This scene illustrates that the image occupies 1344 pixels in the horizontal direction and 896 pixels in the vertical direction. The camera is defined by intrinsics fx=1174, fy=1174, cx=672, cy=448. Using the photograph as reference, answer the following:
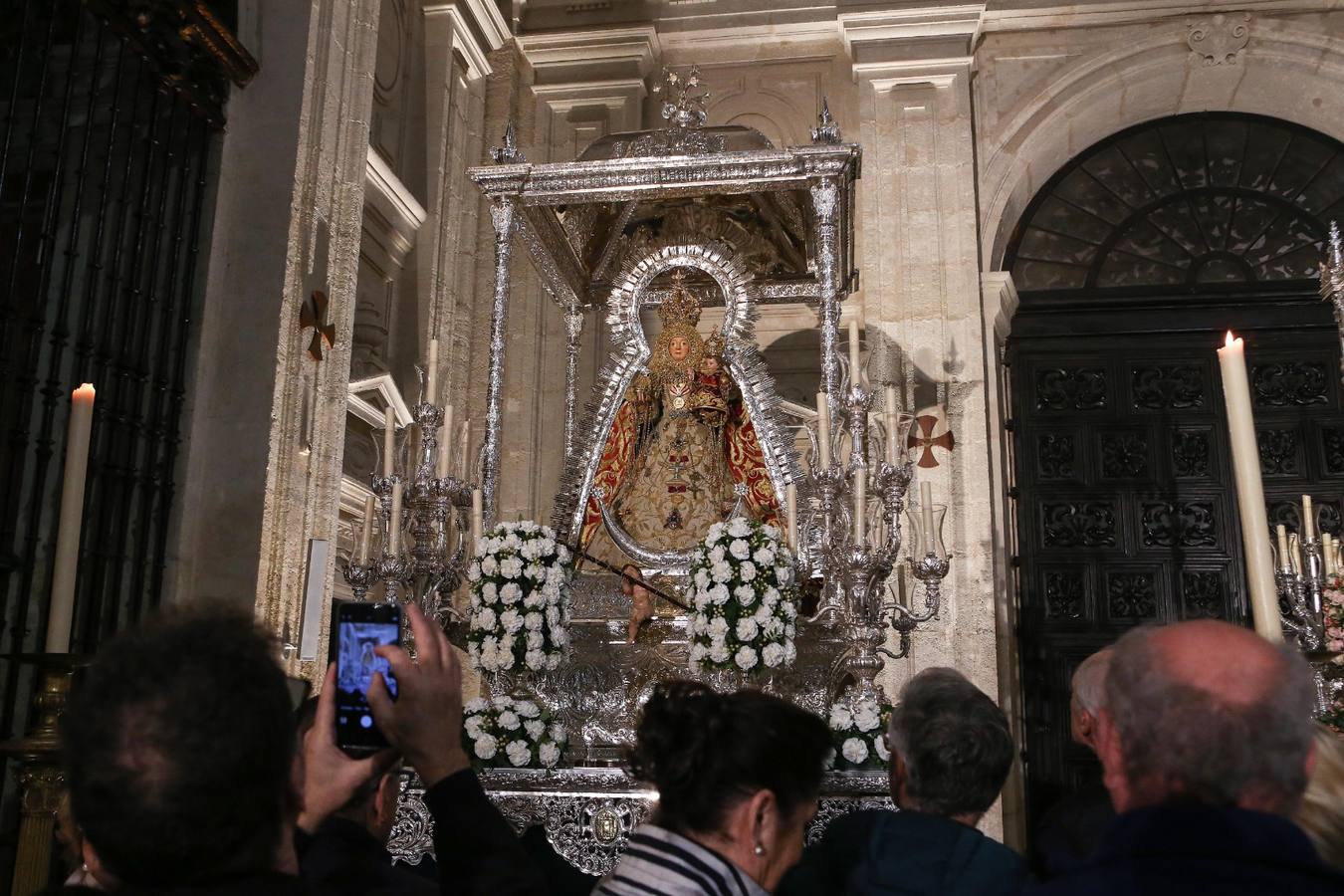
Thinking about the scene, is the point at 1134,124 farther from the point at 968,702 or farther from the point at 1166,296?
the point at 968,702

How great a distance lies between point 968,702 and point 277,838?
1.36 m

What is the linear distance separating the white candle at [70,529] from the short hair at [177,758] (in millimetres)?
1559

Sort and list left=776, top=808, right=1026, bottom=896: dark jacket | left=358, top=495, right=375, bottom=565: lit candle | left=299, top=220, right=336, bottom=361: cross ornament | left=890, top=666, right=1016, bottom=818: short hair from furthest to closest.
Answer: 1. left=299, top=220, right=336, bottom=361: cross ornament
2. left=358, top=495, right=375, bottom=565: lit candle
3. left=890, top=666, right=1016, bottom=818: short hair
4. left=776, top=808, right=1026, bottom=896: dark jacket

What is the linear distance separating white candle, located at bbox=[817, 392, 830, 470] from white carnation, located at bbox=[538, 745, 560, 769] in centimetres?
159

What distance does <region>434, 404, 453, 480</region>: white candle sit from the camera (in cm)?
463

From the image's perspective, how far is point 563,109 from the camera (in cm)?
827

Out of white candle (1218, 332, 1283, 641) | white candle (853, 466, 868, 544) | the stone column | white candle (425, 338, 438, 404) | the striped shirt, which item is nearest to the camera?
the striped shirt

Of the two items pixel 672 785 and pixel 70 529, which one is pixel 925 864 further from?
pixel 70 529

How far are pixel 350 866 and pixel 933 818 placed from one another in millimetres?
1006

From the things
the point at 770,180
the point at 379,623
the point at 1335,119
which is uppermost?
the point at 1335,119

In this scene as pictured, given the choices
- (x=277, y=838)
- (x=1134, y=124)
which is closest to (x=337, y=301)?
(x=277, y=838)

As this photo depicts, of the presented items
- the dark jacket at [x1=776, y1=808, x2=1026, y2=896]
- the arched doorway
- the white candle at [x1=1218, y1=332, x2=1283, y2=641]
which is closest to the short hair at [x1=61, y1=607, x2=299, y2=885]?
the dark jacket at [x1=776, y1=808, x2=1026, y2=896]

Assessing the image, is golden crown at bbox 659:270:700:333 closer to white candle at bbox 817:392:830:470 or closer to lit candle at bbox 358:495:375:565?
white candle at bbox 817:392:830:470

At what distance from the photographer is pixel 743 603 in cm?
403
